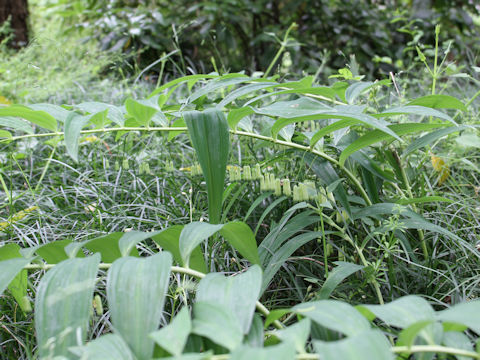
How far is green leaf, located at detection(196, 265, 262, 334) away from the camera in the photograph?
0.62 metres

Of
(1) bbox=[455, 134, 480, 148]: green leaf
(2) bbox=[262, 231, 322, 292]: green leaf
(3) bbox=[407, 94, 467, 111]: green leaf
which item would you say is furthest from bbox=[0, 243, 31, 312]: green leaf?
(1) bbox=[455, 134, 480, 148]: green leaf

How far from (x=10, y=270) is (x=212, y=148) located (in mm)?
424

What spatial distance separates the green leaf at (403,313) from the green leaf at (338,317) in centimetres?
3

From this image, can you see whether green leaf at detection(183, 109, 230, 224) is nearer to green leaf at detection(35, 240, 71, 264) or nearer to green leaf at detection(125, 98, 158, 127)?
green leaf at detection(125, 98, 158, 127)

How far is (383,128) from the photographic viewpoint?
0.86 meters

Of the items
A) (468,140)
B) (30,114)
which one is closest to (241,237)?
(30,114)

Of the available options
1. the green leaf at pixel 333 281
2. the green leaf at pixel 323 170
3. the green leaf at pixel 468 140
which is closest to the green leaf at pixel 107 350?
the green leaf at pixel 333 281

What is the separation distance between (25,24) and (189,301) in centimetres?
380

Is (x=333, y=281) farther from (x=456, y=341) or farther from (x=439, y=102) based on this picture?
(x=439, y=102)

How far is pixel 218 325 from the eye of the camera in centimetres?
57

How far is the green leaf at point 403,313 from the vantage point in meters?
0.59

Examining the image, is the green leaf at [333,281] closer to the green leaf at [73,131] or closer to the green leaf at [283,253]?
the green leaf at [283,253]

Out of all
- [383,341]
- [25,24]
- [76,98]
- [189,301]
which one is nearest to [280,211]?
[189,301]

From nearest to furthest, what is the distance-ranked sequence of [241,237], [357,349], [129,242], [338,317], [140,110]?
1. [357,349]
2. [338,317]
3. [129,242]
4. [241,237]
5. [140,110]
